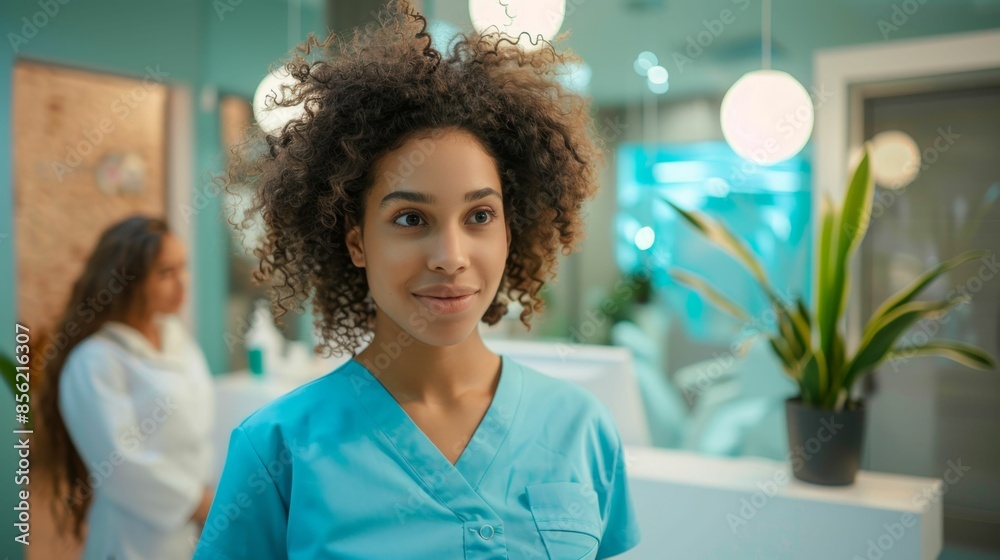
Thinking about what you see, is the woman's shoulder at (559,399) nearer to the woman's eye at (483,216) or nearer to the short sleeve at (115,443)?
the woman's eye at (483,216)

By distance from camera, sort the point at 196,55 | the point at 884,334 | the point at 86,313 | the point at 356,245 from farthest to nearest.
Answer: the point at 196,55 < the point at 86,313 < the point at 884,334 < the point at 356,245

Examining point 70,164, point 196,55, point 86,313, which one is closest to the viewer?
point 86,313

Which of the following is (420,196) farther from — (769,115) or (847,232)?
(769,115)

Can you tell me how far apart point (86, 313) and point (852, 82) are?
7.96ft

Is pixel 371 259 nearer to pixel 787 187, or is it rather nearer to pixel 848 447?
pixel 848 447

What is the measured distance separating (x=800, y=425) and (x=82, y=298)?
2063 mm

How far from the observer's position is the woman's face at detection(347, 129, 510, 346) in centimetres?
98

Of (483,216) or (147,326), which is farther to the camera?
(147,326)

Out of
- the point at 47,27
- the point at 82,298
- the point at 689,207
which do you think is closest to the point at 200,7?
the point at 47,27

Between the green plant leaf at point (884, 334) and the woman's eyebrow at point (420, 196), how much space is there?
111cm

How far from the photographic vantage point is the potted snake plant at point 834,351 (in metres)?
1.73

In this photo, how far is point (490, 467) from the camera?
3.43ft

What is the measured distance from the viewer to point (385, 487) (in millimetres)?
992

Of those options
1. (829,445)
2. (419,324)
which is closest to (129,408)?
(419,324)
